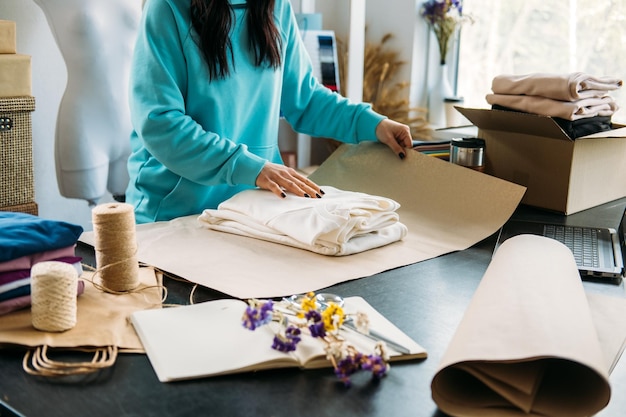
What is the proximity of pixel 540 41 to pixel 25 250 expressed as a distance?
7.05ft

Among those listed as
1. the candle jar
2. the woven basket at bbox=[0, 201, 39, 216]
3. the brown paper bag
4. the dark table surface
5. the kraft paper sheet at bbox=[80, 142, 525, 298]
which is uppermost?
Answer: the candle jar

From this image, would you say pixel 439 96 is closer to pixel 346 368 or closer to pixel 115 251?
pixel 115 251

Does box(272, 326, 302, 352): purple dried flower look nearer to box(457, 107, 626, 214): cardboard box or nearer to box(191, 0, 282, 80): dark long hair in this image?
box(191, 0, 282, 80): dark long hair

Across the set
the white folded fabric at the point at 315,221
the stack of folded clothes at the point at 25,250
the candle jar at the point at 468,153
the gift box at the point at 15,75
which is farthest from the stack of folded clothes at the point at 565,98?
the gift box at the point at 15,75

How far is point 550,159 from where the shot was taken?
1.79 meters

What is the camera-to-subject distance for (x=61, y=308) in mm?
1018

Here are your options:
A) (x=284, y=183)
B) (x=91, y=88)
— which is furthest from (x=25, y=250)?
(x=91, y=88)

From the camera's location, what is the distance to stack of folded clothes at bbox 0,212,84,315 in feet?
3.48

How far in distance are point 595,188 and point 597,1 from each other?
955 mm

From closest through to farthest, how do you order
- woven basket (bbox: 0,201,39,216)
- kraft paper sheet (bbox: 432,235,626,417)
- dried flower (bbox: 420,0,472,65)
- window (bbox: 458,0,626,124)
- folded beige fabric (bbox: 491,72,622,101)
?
1. kraft paper sheet (bbox: 432,235,626,417)
2. folded beige fabric (bbox: 491,72,622,101)
3. woven basket (bbox: 0,201,39,216)
4. window (bbox: 458,0,626,124)
5. dried flower (bbox: 420,0,472,65)

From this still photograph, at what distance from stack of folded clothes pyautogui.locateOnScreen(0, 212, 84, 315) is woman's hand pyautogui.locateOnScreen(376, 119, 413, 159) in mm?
965

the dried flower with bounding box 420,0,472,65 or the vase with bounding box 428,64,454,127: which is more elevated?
the dried flower with bounding box 420,0,472,65

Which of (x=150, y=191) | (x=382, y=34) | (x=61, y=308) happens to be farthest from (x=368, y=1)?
(x=61, y=308)

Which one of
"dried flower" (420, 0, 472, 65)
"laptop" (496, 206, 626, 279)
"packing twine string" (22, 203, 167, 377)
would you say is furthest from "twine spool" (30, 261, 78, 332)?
"dried flower" (420, 0, 472, 65)
